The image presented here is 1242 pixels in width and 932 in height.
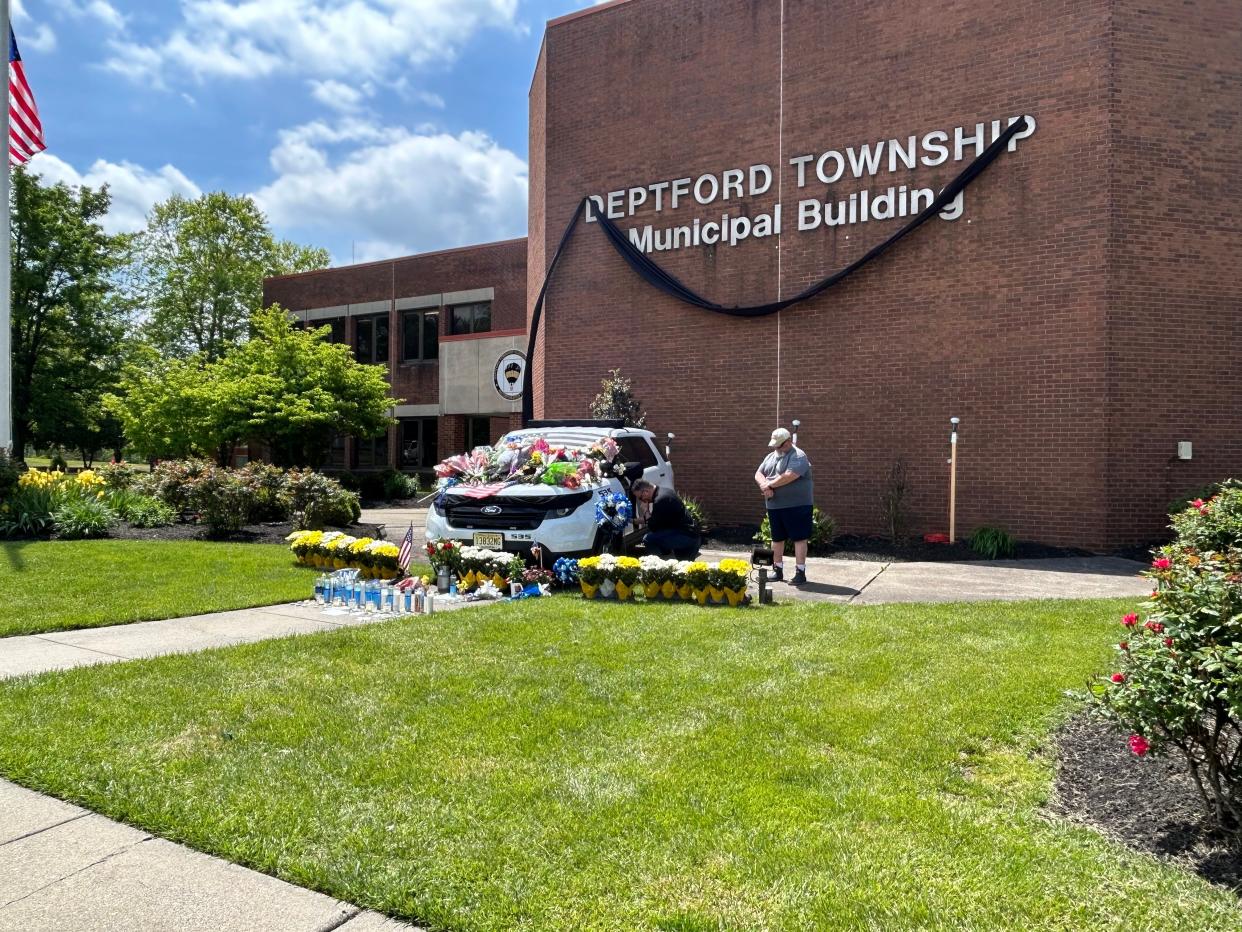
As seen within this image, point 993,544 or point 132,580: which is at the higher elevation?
point 993,544

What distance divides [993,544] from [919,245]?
15.8 ft

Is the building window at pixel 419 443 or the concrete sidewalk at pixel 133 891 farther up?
the building window at pixel 419 443

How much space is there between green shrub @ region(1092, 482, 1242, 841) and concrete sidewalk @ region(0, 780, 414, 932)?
2649mm

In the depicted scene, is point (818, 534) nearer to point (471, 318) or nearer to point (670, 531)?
point (670, 531)

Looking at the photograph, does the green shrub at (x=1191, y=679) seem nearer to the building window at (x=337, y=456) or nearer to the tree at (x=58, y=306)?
the building window at (x=337, y=456)

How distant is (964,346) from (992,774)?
418 inches

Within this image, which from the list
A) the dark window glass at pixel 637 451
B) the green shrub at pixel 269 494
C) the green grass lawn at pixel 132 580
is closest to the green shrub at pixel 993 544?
the dark window glass at pixel 637 451

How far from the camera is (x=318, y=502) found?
14758 mm

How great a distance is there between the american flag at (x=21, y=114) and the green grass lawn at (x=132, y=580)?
8562 millimetres

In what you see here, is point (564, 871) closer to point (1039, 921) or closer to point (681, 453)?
point (1039, 921)

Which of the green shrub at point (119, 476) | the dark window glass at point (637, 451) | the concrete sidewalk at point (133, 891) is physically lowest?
the concrete sidewalk at point (133, 891)

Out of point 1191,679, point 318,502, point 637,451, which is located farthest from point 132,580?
point 1191,679

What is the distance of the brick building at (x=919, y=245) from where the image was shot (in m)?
12.5

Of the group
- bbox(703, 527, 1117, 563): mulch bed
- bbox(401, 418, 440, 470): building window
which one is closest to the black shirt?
bbox(703, 527, 1117, 563): mulch bed
